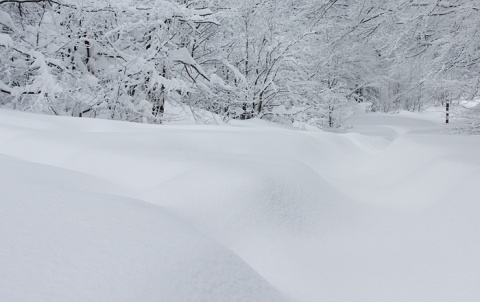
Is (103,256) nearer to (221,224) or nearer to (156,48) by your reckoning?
(221,224)

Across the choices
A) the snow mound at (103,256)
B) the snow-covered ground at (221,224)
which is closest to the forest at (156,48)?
the snow-covered ground at (221,224)

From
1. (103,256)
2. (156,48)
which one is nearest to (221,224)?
(103,256)

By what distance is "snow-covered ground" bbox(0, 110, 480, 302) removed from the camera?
0.75 m

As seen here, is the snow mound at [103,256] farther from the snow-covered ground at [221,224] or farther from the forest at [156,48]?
the forest at [156,48]

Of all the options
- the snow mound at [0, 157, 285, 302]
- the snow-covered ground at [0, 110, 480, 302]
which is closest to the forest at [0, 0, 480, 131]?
the snow-covered ground at [0, 110, 480, 302]

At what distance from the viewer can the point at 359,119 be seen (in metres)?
17.7

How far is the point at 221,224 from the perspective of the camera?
57.3 inches

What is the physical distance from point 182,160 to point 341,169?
1.65 m

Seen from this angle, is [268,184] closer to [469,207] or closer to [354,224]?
[354,224]

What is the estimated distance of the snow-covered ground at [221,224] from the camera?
0.75 m

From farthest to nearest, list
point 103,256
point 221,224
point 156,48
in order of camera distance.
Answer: point 156,48
point 221,224
point 103,256

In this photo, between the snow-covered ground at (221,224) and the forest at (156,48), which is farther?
the forest at (156,48)

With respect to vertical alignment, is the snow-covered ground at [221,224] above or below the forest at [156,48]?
below

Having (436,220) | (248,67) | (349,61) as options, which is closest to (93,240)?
(436,220)
